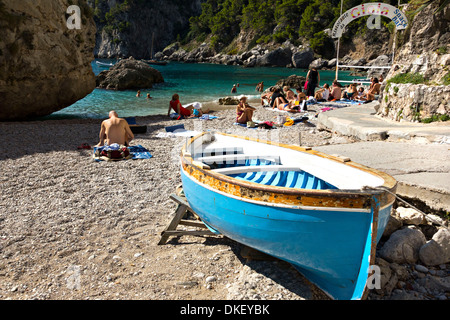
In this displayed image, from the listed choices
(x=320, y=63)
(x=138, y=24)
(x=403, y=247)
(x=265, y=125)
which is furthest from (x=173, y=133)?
(x=138, y=24)

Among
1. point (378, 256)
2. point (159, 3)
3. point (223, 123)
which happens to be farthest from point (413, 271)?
point (159, 3)

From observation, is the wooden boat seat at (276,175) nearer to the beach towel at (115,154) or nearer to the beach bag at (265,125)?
the beach towel at (115,154)

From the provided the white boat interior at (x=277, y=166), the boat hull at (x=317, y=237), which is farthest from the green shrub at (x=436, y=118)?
the boat hull at (x=317, y=237)

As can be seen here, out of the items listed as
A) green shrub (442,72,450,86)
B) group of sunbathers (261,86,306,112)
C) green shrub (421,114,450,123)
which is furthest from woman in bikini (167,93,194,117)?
green shrub (442,72,450,86)

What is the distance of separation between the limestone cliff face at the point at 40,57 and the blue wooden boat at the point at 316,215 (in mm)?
12009

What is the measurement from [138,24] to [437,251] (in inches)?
5176

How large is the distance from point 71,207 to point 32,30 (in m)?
10.5

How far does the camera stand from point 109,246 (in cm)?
448

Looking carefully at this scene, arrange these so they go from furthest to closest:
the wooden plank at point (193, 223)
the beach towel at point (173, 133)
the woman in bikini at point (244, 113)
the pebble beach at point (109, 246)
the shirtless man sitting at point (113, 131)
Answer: the woman in bikini at point (244, 113), the beach towel at point (173, 133), the shirtless man sitting at point (113, 131), the wooden plank at point (193, 223), the pebble beach at point (109, 246)

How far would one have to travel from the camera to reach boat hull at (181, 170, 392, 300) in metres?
3.01

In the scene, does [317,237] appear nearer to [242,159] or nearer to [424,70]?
[242,159]

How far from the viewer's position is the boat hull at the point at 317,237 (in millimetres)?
3008

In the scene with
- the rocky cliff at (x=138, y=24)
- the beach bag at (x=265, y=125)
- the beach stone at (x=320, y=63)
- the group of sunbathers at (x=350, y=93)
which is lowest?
the beach bag at (x=265, y=125)

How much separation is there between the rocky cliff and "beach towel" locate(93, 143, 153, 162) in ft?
391
